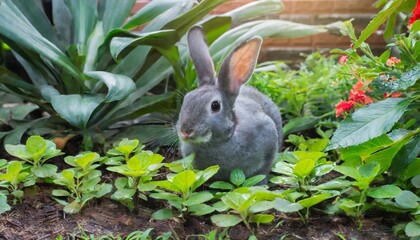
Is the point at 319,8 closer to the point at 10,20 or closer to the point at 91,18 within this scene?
the point at 91,18

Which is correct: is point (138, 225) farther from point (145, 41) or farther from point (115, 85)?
point (145, 41)

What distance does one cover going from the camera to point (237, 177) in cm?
261

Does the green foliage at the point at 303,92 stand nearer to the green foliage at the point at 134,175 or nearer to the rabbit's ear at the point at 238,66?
the rabbit's ear at the point at 238,66

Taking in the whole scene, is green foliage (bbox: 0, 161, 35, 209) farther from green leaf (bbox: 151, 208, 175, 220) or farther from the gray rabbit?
the gray rabbit

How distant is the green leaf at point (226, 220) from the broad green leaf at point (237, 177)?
35 centimetres

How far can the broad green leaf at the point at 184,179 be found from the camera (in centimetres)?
224

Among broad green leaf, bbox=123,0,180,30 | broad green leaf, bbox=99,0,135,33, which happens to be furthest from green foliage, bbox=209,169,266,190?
broad green leaf, bbox=99,0,135,33

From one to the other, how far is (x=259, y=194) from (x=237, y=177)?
1.23 feet

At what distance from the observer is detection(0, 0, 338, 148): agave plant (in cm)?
315

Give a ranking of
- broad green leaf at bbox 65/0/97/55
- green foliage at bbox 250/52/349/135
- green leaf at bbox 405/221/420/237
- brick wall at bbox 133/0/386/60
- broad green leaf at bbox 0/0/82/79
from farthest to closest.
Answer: brick wall at bbox 133/0/386/60, green foliage at bbox 250/52/349/135, broad green leaf at bbox 65/0/97/55, broad green leaf at bbox 0/0/82/79, green leaf at bbox 405/221/420/237

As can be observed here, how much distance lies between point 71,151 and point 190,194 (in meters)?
1.36

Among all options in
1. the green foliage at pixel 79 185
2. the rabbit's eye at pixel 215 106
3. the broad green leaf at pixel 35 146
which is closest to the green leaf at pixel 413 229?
the rabbit's eye at pixel 215 106

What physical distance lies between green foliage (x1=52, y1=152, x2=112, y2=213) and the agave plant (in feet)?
1.65

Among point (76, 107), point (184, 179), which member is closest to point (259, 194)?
point (184, 179)
